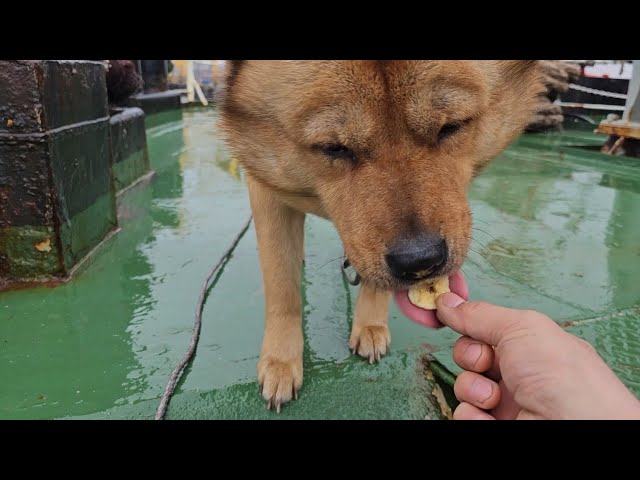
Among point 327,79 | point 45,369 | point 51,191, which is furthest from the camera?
point 51,191

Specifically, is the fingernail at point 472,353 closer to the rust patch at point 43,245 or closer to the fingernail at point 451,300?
the fingernail at point 451,300

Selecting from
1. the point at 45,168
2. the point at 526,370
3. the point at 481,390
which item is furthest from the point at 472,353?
the point at 45,168

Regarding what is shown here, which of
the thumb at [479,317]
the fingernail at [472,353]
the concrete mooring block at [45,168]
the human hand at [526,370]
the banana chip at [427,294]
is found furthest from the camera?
the concrete mooring block at [45,168]

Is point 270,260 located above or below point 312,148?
below

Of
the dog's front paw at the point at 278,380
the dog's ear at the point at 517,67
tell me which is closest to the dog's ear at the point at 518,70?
the dog's ear at the point at 517,67

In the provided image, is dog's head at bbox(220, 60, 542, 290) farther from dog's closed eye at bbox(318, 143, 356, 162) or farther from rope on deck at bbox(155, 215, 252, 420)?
rope on deck at bbox(155, 215, 252, 420)
